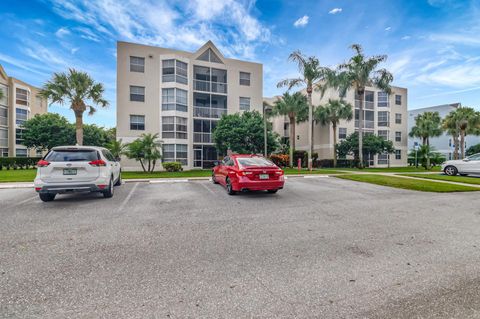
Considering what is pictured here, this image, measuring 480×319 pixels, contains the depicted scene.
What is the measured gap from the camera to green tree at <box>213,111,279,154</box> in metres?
22.1

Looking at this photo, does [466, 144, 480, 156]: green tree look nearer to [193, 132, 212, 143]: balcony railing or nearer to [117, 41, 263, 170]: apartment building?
[117, 41, 263, 170]: apartment building

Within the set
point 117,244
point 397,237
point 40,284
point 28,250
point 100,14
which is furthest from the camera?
point 100,14

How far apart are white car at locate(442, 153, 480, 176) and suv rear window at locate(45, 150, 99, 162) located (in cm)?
2158

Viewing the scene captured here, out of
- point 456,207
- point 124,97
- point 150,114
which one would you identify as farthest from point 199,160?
point 456,207

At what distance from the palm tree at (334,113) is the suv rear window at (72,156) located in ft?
91.1

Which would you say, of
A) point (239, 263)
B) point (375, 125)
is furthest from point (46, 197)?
point (375, 125)

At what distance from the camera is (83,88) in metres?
20.2

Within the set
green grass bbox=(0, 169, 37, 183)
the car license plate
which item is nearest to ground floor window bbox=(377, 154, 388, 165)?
the car license plate

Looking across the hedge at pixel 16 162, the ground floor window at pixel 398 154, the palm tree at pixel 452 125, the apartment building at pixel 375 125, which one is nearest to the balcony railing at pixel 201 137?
the apartment building at pixel 375 125

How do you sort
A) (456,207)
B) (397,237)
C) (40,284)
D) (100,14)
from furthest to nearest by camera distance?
1. (100,14)
2. (456,207)
3. (397,237)
4. (40,284)

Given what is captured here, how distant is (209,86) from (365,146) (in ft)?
66.6

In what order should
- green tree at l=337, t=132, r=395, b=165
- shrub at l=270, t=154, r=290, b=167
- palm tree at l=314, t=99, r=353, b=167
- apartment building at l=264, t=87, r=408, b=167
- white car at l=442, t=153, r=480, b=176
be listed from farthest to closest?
1. apartment building at l=264, t=87, r=408, b=167
2. palm tree at l=314, t=99, r=353, b=167
3. green tree at l=337, t=132, r=395, b=165
4. shrub at l=270, t=154, r=290, b=167
5. white car at l=442, t=153, r=480, b=176

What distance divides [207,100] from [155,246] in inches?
1023

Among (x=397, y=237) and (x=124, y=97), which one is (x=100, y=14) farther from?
(x=397, y=237)
